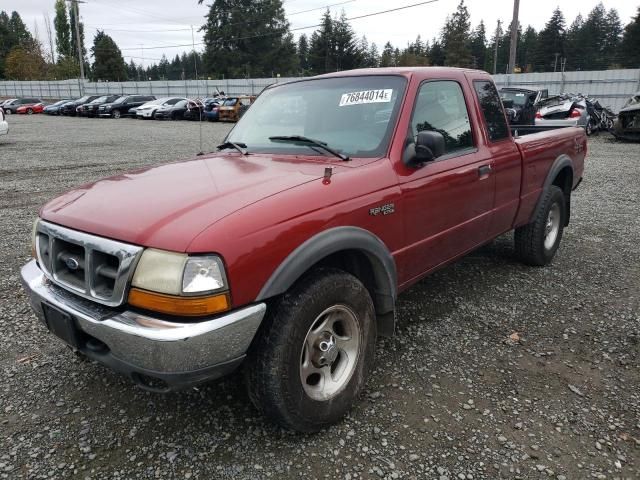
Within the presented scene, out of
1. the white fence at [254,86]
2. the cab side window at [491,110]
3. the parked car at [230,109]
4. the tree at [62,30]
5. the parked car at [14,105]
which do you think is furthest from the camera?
the tree at [62,30]

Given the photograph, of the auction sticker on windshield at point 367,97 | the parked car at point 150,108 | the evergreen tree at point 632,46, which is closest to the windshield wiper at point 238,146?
the auction sticker on windshield at point 367,97

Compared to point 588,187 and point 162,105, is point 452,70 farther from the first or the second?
point 162,105

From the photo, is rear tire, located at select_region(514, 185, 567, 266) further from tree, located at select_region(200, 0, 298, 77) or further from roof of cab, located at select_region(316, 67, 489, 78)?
tree, located at select_region(200, 0, 298, 77)

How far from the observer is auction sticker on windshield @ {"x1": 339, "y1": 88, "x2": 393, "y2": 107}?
3232mm

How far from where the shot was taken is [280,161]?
10.2ft

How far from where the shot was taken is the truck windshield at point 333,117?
10.3 ft

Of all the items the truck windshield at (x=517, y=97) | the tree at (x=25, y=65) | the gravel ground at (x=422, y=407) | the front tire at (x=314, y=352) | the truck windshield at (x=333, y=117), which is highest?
the tree at (x=25, y=65)

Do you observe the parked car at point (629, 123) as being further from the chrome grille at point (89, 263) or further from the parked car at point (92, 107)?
the parked car at point (92, 107)

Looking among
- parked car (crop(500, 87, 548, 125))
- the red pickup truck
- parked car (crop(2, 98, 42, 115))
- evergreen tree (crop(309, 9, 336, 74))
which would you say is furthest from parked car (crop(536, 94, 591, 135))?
evergreen tree (crop(309, 9, 336, 74))

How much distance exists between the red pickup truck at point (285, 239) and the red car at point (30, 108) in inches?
1644

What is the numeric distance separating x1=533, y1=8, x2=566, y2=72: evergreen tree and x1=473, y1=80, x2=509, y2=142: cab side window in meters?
88.7

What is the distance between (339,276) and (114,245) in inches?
42.8

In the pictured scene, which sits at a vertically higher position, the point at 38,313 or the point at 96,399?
the point at 38,313

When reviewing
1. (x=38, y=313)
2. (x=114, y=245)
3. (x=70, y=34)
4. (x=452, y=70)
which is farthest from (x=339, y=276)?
(x=70, y=34)
